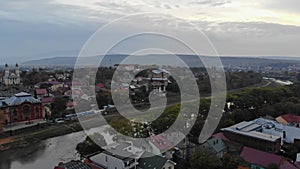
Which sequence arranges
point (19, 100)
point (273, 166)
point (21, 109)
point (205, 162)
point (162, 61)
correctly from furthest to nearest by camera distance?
1. point (162, 61)
2. point (19, 100)
3. point (21, 109)
4. point (273, 166)
5. point (205, 162)

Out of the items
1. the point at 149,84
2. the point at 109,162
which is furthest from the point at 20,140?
the point at 149,84

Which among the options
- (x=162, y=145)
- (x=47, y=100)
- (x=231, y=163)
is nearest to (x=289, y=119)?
(x=231, y=163)

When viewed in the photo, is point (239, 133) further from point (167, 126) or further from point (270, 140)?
point (167, 126)

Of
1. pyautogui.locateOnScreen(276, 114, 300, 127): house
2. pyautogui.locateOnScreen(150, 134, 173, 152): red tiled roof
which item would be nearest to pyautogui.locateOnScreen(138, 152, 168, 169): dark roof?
pyautogui.locateOnScreen(150, 134, 173, 152): red tiled roof

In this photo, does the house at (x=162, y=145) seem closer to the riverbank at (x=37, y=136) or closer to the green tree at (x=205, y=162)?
the green tree at (x=205, y=162)

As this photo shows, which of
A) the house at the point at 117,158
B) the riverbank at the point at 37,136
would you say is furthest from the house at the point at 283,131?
the riverbank at the point at 37,136

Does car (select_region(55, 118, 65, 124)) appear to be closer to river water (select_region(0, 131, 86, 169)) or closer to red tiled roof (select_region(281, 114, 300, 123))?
river water (select_region(0, 131, 86, 169))

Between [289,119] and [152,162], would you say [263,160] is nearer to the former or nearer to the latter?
[152,162]
